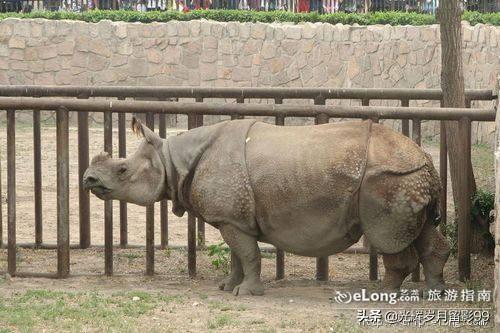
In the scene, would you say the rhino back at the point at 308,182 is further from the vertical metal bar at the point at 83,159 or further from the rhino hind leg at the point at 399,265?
the vertical metal bar at the point at 83,159

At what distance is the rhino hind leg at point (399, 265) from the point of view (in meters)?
8.04

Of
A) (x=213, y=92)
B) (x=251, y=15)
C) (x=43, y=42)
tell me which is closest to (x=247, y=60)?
(x=251, y=15)

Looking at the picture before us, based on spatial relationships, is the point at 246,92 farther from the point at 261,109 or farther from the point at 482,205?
the point at 482,205

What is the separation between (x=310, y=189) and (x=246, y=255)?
674mm

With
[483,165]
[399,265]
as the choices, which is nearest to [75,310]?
[399,265]

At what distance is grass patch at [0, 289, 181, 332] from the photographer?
7301 millimetres

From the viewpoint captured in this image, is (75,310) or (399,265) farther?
(399,265)

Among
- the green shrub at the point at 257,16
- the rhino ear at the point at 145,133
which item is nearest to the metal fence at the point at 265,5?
the green shrub at the point at 257,16

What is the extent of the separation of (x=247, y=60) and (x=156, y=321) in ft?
41.6

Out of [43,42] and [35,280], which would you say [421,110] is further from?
[43,42]

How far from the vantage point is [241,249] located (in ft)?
26.7

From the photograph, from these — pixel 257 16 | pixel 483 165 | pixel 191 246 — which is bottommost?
pixel 483 165

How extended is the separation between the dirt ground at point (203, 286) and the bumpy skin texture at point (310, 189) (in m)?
0.34

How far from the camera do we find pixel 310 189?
7.84 meters
